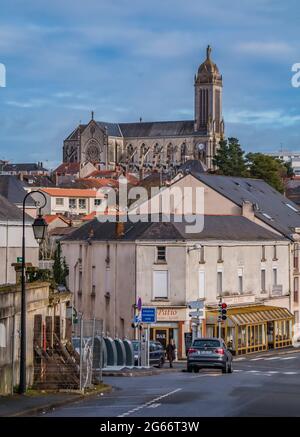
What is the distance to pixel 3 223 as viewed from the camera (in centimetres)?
6462

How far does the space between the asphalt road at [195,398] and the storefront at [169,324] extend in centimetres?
2754

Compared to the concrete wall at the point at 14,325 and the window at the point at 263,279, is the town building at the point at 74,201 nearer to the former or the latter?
the window at the point at 263,279

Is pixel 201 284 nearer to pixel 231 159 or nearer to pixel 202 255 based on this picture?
pixel 202 255

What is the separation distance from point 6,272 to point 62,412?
34.8 metres

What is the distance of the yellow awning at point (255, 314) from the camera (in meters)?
75.4

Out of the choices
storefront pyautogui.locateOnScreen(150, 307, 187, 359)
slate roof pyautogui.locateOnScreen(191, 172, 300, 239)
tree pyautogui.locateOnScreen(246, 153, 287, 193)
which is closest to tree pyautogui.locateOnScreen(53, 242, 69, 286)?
storefront pyautogui.locateOnScreen(150, 307, 187, 359)

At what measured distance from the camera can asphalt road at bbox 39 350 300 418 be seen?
87.2 ft

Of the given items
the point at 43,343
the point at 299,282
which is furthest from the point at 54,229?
the point at 43,343

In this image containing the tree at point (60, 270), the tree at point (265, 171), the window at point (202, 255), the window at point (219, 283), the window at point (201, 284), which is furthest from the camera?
the tree at point (265, 171)

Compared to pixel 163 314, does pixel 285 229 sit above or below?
above

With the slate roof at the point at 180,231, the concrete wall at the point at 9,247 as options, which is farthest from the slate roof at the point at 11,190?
the concrete wall at the point at 9,247

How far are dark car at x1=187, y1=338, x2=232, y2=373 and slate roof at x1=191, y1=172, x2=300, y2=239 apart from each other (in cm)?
4199

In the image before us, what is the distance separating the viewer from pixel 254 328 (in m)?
77.6
